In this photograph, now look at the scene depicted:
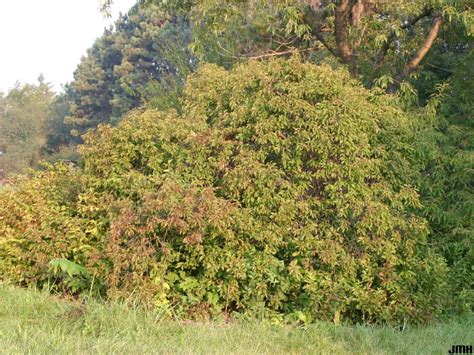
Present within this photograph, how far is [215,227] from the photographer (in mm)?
5977

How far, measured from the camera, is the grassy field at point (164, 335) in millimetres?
4473

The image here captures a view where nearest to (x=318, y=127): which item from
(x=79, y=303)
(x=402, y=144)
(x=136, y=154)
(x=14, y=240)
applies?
(x=402, y=144)

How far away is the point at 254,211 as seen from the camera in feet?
21.1

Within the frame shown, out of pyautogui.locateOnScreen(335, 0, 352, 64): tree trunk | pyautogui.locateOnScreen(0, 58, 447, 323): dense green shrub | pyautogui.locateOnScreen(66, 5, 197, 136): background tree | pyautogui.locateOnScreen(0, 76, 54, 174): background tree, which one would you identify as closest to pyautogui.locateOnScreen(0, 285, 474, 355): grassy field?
pyautogui.locateOnScreen(0, 58, 447, 323): dense green shrub

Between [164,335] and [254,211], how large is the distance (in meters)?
2.02

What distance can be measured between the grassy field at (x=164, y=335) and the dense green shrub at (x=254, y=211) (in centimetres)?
53

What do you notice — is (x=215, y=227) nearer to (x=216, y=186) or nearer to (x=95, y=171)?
(x=216, y=186)

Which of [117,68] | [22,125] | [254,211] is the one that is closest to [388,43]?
[254,211]

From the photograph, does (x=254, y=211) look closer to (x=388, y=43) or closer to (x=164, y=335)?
(x=164, y=335)

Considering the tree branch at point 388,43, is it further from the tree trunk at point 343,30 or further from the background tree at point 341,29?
the tree trunk at point 343,30

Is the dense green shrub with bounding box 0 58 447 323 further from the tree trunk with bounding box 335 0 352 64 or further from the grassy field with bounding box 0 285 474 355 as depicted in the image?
the tree trunk with bounding box 335 0 352 64

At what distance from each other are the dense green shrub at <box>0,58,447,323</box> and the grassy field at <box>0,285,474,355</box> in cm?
53

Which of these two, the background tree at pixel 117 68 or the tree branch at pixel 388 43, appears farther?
the background tree at pixel 117 68

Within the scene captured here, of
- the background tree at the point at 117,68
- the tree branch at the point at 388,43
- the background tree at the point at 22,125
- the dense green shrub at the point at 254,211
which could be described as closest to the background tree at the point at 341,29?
the tree branch at the point at 388,43
